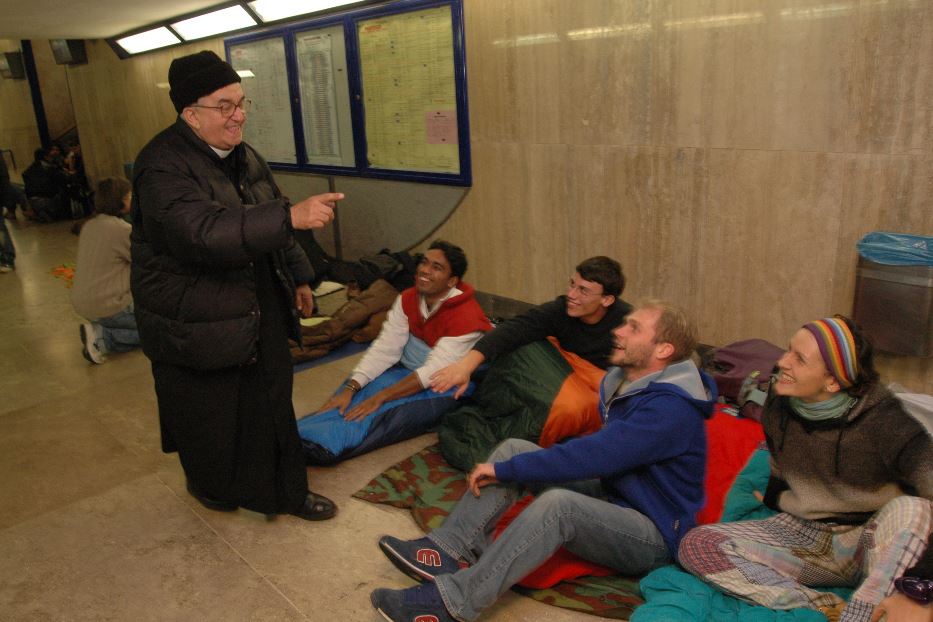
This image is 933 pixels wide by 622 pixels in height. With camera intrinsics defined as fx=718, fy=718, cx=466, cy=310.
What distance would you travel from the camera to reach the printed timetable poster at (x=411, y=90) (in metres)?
5.14

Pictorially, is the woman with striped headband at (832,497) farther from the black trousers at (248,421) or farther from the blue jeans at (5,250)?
the blue jeans at (5,250)

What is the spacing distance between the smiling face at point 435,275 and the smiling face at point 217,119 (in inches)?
47.8

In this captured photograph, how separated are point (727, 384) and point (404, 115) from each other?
3282 millimetres

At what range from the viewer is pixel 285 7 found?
244 inches

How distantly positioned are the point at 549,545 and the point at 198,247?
1.48 meters

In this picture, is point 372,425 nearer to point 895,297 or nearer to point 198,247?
point 198,247

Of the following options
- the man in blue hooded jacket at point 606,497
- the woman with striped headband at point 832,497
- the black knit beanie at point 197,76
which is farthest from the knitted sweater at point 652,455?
the black knit beanie at point 197,76

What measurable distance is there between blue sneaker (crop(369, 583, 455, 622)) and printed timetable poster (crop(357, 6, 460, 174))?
3579mm

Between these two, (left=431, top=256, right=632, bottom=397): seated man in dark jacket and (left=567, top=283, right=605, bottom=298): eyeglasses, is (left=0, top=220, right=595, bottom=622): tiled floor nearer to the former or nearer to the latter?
(left=431, top=256, right=632, bottom=397): seated man in dark jacket

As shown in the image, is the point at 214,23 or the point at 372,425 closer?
the point at 372,425

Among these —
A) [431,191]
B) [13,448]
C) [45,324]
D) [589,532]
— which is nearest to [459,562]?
[589,532]

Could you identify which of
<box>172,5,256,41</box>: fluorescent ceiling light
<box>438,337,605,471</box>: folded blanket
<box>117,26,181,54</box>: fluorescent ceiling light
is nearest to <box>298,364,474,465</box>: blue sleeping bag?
<box>438,337,605,471</box>: folded blanket

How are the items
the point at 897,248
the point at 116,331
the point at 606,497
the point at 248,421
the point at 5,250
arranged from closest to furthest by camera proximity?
the point at 606,497 < the point at 248,421 < the point at 897,248 < the point at 116,331 < the point at 5,250

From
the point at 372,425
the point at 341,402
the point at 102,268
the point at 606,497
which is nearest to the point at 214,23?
A: the point at 102,268
